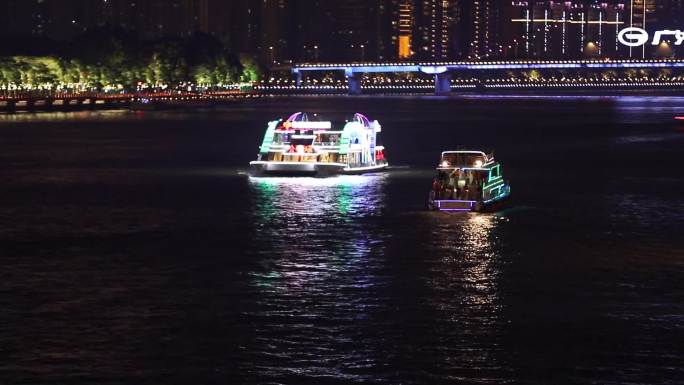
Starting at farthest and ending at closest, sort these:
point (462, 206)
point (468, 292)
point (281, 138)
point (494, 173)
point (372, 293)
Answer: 1. point (281, 138)
2. point (494, 173)
3. point (462, 206)
4. point (468, 292)
5. point (372, 293)

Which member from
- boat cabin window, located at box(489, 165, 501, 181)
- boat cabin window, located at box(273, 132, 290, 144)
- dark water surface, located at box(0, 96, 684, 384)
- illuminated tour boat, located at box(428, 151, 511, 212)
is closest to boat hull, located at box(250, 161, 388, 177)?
boat cabin window, located at box(273, 132, 290, 144)

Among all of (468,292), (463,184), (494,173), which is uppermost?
(494,173)

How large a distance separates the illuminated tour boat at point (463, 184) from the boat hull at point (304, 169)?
579 inches

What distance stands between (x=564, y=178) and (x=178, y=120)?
82341mm

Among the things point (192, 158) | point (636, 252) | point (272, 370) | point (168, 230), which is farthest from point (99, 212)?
point (192, 158)

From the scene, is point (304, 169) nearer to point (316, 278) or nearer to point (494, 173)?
point (494, 173)

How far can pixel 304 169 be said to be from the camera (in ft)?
207

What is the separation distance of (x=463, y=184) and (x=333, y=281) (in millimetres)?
15754

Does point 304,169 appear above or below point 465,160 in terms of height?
below

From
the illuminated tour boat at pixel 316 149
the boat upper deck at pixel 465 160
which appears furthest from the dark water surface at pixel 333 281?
the boat upper deck at pixel 465 160

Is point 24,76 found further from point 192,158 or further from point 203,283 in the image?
point 203,283

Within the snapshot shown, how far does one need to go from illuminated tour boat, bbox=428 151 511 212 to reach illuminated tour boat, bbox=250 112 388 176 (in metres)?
13.9

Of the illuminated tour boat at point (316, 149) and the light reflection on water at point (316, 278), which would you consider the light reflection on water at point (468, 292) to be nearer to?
the light reflection on water at point (316, 278)

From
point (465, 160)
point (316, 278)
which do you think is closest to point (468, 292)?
point (316, 278)
